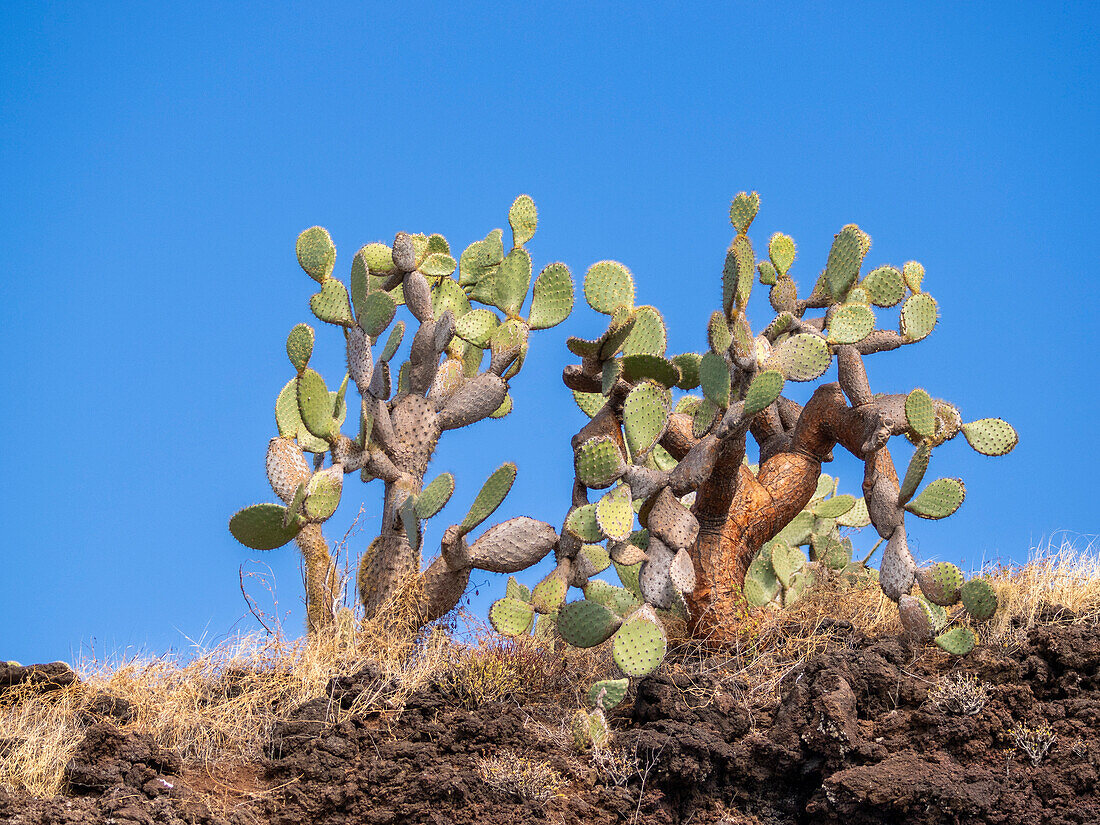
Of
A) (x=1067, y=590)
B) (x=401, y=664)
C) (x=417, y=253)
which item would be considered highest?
(x=417, y=253)

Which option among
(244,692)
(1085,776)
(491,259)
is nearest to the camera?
(1085,776)

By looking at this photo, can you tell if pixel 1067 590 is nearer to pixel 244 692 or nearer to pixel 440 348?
pixel 440 348

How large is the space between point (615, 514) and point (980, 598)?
1.95m

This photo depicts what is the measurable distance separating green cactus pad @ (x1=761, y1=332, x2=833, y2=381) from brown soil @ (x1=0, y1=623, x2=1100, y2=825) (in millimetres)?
1528

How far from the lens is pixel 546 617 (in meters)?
7.24

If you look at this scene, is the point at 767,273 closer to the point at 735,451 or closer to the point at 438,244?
the point at 735,451

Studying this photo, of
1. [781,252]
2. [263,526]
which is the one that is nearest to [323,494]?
[263,526]

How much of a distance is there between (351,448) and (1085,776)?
14.1 feet

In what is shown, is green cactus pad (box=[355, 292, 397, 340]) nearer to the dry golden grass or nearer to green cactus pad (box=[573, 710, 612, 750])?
the dry golden grass

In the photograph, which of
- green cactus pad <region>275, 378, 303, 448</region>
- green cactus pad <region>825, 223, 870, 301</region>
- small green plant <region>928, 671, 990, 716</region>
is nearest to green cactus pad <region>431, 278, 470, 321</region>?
green cactus pad <region>275, 378, 303, 448</region>

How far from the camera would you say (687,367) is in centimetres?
767

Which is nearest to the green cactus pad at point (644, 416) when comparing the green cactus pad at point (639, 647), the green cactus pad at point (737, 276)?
the green cactus pad at point (737, 276)

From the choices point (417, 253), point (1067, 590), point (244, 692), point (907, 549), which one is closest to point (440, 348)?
point (417, 253)

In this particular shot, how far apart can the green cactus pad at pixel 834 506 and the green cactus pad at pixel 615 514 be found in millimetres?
2745
